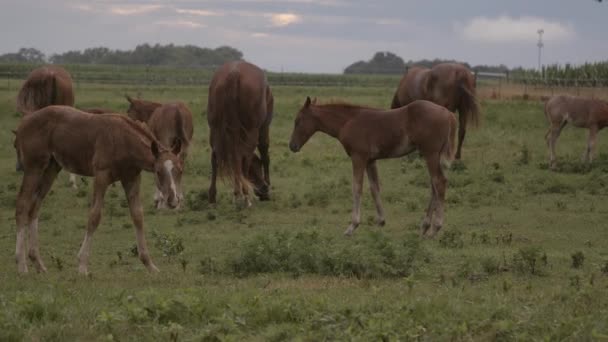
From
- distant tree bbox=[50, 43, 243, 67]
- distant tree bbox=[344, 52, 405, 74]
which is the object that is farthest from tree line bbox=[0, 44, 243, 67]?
distant tree bbox=[344, 52, 405, 74]

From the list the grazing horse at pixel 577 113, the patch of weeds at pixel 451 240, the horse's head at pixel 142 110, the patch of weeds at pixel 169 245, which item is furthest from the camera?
the grazing horse at pixel 577 113

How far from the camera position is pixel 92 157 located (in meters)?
9.71

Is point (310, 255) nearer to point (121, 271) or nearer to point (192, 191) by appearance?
point (121, 271)

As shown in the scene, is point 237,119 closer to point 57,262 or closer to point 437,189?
point 437,189

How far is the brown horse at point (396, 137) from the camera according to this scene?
40.4 ft

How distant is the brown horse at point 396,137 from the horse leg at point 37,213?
4.08 m

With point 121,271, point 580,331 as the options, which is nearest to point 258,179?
point 121,271

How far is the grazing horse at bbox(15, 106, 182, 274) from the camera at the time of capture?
952 cm

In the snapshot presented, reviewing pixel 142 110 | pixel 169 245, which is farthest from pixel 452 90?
pixel 169 245

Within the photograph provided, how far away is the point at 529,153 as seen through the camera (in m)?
20.1

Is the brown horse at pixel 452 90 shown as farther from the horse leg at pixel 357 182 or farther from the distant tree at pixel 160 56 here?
the distant tree at pixel 160 56

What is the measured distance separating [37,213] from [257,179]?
238 inches

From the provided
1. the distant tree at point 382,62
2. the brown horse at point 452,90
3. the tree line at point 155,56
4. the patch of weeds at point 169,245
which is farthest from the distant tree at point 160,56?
the patch of weeds at point 169,245

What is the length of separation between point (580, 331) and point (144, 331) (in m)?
3.22
